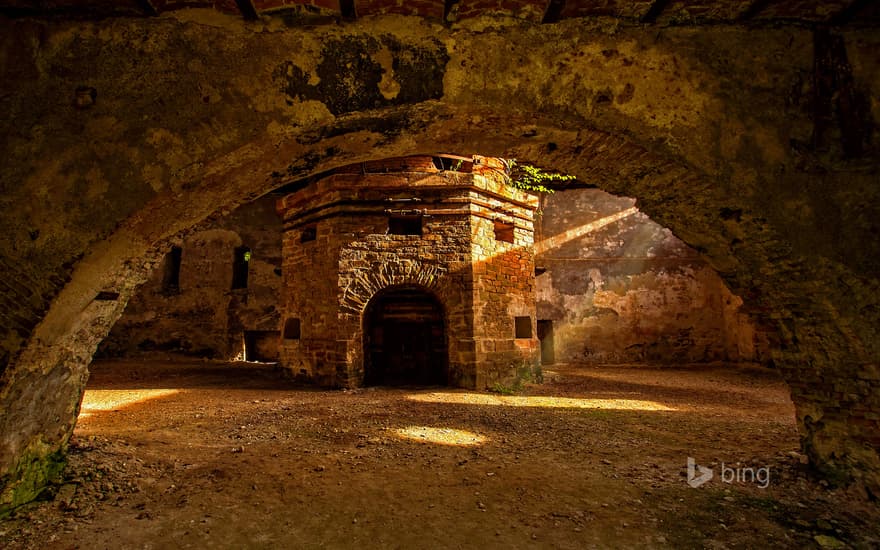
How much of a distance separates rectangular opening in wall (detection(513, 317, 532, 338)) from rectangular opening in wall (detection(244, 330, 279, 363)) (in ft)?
27.2

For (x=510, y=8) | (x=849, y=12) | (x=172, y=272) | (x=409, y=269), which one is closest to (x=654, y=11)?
(x=510, y=8)

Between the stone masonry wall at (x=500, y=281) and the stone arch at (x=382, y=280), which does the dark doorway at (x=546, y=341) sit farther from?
the stone arch at (x=382, y=280)

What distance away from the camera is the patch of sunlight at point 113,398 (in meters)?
5.32

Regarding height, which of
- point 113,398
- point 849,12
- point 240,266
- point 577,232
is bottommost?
point 113,398

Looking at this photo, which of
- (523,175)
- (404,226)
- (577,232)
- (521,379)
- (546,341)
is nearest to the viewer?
(521,379)

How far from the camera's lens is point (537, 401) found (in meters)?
6.13

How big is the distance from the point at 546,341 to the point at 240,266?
9.82 m

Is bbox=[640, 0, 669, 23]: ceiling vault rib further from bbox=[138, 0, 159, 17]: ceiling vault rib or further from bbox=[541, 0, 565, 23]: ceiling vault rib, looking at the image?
bbox=[138, 0, 159, 17]: ceiling vault rib

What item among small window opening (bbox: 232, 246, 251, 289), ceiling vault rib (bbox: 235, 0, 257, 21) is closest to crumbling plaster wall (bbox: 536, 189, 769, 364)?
small window opening (bbox: 232, 246, 251, 289)

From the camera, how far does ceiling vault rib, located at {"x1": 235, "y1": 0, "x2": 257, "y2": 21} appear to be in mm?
2024

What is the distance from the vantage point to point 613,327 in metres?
12.1

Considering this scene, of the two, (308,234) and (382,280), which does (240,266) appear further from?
(382,280)

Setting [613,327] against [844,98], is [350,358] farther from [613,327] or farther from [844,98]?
[613,327]

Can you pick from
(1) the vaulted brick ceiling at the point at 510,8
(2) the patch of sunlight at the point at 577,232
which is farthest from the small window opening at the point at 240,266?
(1) the vaulted brick ceiling at the point at 510,8
